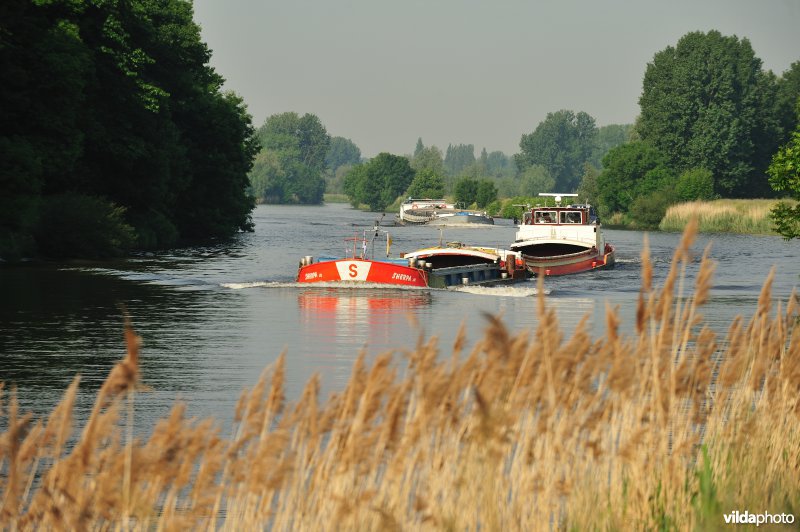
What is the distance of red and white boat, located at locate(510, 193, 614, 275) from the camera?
199 ft

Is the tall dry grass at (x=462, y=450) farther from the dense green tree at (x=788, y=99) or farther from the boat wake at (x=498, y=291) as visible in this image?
the dense green tree at (x=788, y=99)

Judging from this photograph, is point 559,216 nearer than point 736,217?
Yes

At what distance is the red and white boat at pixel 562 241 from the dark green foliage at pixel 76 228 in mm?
18871

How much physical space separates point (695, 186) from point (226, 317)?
121 m

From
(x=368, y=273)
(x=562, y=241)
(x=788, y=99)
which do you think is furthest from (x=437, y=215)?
(x=368, y=273)

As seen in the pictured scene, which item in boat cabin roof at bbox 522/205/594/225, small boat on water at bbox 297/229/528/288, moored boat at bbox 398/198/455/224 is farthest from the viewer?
moored boat at bbox 398/198/455/224

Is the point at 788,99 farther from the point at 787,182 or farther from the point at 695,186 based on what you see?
the point at 787,182

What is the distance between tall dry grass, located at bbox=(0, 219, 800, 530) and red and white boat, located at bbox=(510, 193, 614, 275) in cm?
4988

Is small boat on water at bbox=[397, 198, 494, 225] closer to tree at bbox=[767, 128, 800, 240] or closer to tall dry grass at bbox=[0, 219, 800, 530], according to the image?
tree at bbox=[767, 128, 800, 240]

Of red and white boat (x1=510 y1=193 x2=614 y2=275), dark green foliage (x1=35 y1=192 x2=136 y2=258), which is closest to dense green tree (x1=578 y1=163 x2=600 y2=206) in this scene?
red and white boat (x1=510 y1=193 x2=614 y2=275)

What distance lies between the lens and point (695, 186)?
149875mm

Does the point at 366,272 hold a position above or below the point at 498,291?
above

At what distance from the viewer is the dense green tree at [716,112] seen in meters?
162

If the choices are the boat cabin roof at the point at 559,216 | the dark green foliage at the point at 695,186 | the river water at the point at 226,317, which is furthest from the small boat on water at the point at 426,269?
the dark green foliage at the point at 695,186
